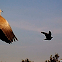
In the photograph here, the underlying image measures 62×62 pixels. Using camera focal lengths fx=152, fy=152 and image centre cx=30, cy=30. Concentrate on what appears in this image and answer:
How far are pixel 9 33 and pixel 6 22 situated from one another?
88cm

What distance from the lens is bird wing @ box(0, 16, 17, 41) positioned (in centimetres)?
1121

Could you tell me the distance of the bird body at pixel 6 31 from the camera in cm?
1113

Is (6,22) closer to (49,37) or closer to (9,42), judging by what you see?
(9,42)

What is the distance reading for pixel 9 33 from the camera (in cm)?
1161

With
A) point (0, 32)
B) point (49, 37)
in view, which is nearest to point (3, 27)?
point (0, 32)

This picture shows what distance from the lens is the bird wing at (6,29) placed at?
11.2 meters

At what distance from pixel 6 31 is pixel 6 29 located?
19 cm

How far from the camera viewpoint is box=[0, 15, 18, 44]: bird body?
1113 centimetres

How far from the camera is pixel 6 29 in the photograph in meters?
11.5

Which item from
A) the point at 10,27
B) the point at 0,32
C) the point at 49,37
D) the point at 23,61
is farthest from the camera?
the point at 23,61

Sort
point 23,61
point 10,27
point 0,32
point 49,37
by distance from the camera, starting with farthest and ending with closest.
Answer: point 23,61 → point 49,37 → point 10,27 → point 0,32

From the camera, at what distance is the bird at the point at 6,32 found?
11.1 m

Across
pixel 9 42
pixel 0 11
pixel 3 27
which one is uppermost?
pixel 0 11

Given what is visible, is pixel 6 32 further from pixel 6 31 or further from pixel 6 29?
pixel 6 29
